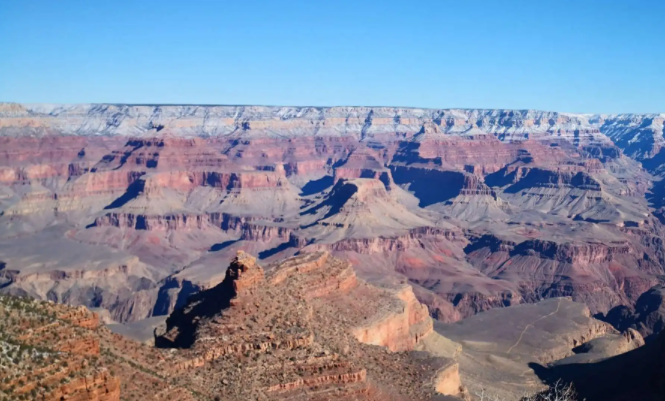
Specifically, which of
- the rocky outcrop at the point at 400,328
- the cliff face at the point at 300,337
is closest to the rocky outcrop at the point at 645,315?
the rocky outcrop at the point at 400,328

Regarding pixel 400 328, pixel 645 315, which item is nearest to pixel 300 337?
pixel 400 328

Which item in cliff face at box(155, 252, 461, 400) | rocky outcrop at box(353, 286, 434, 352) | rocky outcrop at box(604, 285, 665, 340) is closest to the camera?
cliff face at box(155, 252, 461, 400)

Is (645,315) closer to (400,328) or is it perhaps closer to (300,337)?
(400,328)

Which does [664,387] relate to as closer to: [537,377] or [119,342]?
[537,377]

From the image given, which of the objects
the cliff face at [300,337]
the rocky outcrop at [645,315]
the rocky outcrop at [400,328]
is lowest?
the rocky outcrop at [645,315]

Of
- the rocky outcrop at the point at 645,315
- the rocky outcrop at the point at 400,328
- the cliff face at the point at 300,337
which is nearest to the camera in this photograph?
the cliff face at the point at 300,337

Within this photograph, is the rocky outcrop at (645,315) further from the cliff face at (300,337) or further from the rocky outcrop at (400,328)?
the cliff face at (300,337)

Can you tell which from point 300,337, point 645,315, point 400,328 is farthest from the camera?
point 645,315

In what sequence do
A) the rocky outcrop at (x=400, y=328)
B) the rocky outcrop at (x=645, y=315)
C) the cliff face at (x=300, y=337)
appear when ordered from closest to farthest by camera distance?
the cliff face at (x=300, y=337), the rocky outcrop at (x=400, y=328), the rocky outcrop at (x=645, y=315)

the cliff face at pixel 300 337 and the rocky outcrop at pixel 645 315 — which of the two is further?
the rocky outcrop at pixel 645 315

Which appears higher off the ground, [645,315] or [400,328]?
[400,328]

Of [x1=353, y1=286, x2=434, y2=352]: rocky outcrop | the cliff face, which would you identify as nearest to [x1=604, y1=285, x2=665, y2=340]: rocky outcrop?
[x1=353, y1=286, x2=434, y2=352]: rocky outcrop

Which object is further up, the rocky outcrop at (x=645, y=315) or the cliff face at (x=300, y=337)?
the cliff face at (x=300, y=337)

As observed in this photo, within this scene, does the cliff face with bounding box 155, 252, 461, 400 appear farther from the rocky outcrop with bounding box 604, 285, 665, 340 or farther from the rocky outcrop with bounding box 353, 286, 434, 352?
the rocky outcrop with bounding box 604, 285, 665, 340
